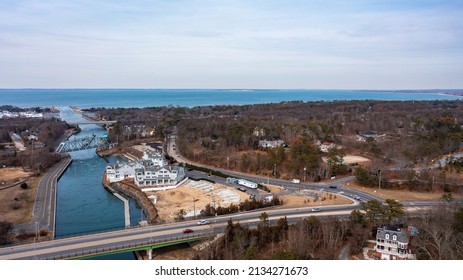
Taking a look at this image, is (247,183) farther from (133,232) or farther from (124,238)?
(124,238)

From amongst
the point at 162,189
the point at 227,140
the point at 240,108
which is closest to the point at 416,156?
the point at 227,140

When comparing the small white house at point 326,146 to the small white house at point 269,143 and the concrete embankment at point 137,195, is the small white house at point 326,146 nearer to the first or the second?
the small white house at point 269,143

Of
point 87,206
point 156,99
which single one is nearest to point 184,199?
point 87,206

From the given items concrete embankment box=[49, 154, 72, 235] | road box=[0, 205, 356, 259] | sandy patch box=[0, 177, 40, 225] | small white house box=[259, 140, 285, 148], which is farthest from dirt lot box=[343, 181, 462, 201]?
sandy patch box=[0, 177, 40, 225]

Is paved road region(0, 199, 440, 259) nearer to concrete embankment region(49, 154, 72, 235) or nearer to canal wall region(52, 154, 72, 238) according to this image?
canal wall region(52, 154, 72, 238)

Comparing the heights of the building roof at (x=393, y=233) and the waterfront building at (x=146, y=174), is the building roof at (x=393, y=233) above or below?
above

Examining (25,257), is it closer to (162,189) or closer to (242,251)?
(242,251)

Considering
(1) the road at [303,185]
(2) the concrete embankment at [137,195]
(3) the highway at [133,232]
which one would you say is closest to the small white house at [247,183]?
(1) the road at [303,185]
